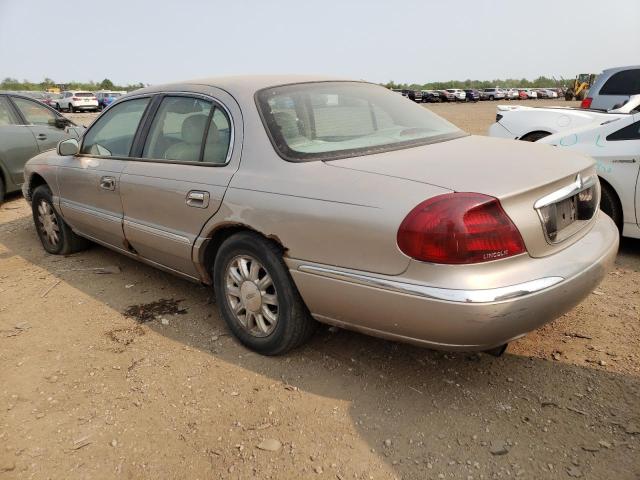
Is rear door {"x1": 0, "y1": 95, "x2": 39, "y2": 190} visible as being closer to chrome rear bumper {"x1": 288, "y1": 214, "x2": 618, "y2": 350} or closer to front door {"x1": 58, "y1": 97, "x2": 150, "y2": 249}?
front door {"x1": 58, "y1": 97, "x2": 150, "y2": 249}

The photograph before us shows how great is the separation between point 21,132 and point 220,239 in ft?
19.7

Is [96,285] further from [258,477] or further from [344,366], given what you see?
[258,477]

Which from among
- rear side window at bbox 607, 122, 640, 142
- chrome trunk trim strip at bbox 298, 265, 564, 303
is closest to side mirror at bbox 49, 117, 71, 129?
chrome trunk trim strip at bbox 298, 265, 564, 303

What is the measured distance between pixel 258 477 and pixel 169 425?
1.93 feet

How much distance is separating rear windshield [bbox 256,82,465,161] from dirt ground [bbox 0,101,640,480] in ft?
3.91

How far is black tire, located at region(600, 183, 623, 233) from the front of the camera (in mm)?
4512

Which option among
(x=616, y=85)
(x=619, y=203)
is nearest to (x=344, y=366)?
(x=619, y=203)

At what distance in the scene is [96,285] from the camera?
14.2ft

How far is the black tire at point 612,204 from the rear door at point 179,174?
3.34 metres

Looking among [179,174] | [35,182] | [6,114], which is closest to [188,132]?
[179,174]

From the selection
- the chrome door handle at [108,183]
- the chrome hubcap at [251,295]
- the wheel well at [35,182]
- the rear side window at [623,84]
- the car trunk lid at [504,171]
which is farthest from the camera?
the rear side window at [623,84]

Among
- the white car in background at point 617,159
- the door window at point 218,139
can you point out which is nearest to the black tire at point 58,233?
the door window at point 218,139

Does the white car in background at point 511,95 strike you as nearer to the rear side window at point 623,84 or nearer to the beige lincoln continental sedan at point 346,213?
the rear side window at point 623,84

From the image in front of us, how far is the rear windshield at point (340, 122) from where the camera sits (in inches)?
113
